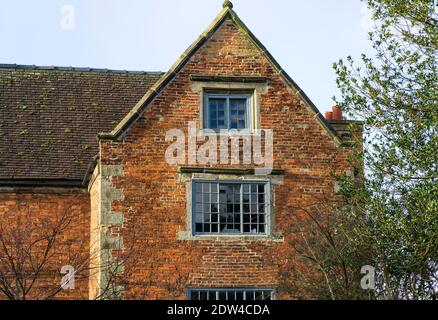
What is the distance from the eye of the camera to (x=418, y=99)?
1898 cm

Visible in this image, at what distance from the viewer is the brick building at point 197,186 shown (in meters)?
22.6

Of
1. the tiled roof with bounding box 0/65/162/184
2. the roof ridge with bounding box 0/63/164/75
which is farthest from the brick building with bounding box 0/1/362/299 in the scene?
the roof ridge with bounding box 0/63/164/75

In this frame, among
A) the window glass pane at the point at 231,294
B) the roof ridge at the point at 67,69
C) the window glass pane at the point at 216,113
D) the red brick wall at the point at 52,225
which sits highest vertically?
the roof ridge at the point at 67,69

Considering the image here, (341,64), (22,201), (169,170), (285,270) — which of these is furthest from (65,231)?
(341,64)

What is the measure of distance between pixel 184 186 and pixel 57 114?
6.27 meters

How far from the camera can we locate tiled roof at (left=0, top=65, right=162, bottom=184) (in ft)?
84.0

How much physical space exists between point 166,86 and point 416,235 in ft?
25.7

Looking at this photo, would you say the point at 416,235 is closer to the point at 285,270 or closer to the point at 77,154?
the point at 285,270

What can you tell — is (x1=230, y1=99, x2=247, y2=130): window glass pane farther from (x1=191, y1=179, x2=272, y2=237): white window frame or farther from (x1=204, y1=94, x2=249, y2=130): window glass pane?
(x1=191, y1=179, x2=272, y2=237): white window frame

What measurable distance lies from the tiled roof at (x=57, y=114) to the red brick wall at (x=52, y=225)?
1.93ft

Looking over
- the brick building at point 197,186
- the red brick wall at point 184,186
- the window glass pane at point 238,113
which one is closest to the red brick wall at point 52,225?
the brick building at point 197,186

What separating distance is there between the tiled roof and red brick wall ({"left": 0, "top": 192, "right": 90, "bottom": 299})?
1.93 ft


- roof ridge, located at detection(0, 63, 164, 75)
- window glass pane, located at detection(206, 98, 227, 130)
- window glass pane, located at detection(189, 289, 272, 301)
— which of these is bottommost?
window glass pane, located at detection(189, 289, 272, 301)

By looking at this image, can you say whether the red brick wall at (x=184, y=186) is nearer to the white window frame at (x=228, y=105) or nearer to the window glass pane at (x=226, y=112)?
the white window frame at (x=228, y=105)
